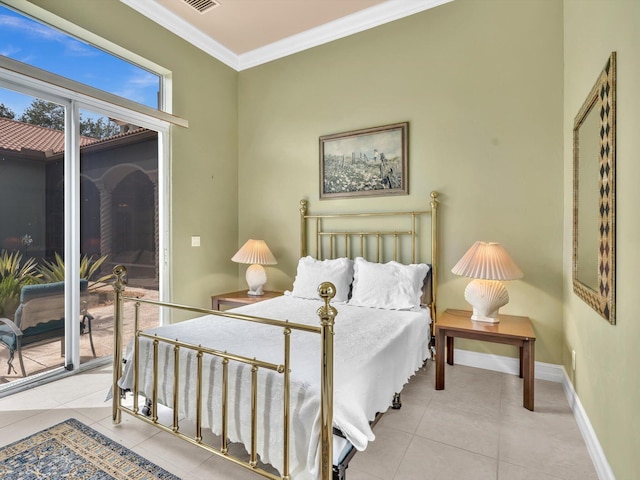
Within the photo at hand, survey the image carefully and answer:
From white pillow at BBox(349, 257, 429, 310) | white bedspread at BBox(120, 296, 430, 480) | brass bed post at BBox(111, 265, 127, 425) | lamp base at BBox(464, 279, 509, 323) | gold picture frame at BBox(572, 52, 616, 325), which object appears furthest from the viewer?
white pillow at BBox(349, 257, 429, 310)

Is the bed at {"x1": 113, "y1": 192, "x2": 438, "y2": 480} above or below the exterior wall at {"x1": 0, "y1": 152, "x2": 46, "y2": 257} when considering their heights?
below

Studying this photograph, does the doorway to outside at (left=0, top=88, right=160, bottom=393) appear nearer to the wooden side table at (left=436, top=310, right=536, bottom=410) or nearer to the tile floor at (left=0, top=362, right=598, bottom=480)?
the tile floor at (left=0, top=362, right=598, bottom=480)

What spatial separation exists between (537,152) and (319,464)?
2756 mm

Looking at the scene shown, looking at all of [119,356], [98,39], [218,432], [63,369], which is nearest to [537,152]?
[218,432]

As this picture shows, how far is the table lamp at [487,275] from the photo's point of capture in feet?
8.21

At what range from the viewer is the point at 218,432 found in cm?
162

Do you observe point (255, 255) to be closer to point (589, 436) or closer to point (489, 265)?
point (489, 265)

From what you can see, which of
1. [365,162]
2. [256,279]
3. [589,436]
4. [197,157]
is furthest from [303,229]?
[589,436]

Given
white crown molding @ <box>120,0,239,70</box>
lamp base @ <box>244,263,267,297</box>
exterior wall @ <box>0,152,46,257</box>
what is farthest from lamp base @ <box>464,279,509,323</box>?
white crown molding @ <box>120,0,239,70</box>

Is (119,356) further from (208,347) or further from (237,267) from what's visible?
(237,267)

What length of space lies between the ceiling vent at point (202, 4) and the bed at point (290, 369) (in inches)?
105

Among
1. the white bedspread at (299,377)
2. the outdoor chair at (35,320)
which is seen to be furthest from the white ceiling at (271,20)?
the white bedspread at (299,377)

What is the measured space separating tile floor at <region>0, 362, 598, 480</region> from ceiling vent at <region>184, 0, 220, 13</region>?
11.1 feet

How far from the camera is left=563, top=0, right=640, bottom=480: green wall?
1.32m
